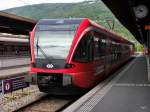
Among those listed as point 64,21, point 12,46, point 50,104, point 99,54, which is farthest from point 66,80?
point 12,46

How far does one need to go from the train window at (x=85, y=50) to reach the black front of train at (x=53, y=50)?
37 cm

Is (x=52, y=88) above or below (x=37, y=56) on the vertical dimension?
below

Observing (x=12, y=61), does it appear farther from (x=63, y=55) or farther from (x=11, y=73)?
(x=63, y=55)

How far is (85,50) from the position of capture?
13828 millimetres

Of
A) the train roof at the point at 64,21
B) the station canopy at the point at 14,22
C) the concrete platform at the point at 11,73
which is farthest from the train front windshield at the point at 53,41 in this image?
the station canopy at the point at 14,22

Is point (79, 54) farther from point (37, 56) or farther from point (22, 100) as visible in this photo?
point (22, 100)

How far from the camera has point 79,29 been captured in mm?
13586

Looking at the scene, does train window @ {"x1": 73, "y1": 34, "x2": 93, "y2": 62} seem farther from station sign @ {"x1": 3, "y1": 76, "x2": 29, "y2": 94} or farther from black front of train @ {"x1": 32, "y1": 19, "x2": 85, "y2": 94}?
station sign @ {"x1": 3, "y1": 76, "x2": 29, "y2": 94}

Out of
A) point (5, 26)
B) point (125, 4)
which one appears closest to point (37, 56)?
point (125, 4)

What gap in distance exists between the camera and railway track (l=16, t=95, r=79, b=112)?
12008mm

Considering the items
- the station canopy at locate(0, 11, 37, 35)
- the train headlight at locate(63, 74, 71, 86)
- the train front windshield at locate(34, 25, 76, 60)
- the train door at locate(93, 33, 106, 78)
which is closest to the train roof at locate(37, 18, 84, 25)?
the train front windshield at locate(34, 25, 76, 60)

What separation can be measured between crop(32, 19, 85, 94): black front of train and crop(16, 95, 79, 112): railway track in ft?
1.32

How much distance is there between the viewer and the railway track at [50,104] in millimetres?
12008

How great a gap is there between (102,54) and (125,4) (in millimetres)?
7101
